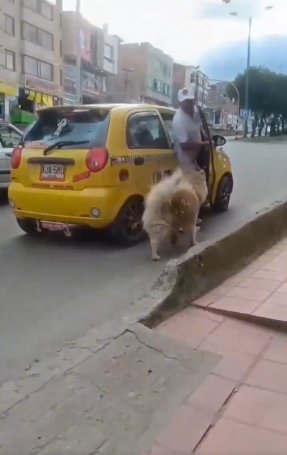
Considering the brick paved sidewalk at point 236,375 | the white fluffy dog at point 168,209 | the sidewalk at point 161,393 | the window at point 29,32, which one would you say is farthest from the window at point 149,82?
the sidewalk at point 161,393

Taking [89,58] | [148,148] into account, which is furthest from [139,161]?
[89,58]

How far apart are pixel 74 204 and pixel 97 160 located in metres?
0.57

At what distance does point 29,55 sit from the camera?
50.3 metres

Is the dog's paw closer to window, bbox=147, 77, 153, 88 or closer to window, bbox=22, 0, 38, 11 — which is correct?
window, bbox=22, 0, 38, 11

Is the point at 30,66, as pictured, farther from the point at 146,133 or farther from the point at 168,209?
the point at 168,209

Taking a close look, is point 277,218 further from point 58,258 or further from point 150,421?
point 150,421

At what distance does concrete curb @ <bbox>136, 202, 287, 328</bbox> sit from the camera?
4.03 metres

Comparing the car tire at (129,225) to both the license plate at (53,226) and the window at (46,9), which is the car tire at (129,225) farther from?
the window at (46,9)

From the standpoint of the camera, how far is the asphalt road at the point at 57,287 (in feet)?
12.8

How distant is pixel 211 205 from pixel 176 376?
18.9 feet

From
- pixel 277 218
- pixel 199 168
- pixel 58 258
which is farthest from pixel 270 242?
pixel 58 258

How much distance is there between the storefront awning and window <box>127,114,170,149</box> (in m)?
37.3

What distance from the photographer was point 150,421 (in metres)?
2.78

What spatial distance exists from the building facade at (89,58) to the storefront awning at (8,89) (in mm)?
12824
